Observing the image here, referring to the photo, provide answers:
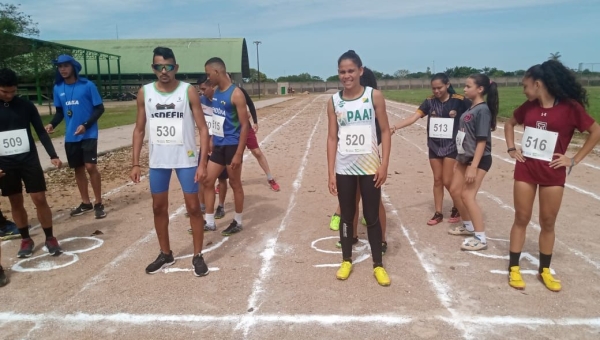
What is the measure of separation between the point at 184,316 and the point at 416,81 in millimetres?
97426

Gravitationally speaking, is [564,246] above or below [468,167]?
→ below

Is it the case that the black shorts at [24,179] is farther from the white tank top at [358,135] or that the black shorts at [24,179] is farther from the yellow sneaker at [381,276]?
the yellow sneaker at [381,276]

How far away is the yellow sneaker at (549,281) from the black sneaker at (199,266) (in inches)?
126

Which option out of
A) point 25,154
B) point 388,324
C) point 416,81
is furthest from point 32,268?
point 416,81

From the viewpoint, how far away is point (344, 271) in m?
4.26

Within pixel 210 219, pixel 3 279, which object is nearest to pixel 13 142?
pixel 3 279

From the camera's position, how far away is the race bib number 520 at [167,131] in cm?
423

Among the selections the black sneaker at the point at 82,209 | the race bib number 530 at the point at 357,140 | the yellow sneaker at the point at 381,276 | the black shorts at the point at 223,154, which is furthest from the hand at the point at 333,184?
the black sneaker at the point at 82,209

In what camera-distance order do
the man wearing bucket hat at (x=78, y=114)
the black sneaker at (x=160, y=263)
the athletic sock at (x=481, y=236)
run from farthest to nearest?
the man wearing bucket hat at (x=78, y=114) → the athletic sock at (x=481, y=236) → the black sneaker at (x=160, y=263)

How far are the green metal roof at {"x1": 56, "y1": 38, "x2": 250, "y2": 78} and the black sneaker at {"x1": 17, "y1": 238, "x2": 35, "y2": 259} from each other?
54616 mm

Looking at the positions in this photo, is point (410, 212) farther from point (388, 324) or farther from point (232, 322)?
point (232, 322)

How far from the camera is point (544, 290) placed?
3.94 metres

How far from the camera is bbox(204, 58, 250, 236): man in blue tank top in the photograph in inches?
203

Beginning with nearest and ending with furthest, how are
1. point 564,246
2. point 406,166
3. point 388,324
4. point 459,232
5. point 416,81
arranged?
point 388,324
point 564,246
point 459,232
point 406,166
point 416,81
